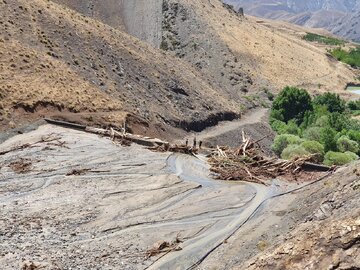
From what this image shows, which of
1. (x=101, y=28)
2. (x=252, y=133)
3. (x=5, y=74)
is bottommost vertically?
(x=252, y=133)

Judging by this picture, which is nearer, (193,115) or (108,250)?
(108,250)

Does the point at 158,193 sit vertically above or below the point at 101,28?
below

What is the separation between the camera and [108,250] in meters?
20.6

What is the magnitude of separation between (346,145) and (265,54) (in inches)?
1848

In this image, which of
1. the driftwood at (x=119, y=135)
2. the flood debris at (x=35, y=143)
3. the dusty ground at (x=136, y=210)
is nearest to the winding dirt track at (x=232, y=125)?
the driftwood at (x=119, y=135)

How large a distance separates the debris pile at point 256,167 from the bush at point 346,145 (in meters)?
15.1

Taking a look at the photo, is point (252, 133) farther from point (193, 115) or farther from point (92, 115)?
point (92, 115)

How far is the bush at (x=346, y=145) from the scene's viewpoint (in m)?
47.8

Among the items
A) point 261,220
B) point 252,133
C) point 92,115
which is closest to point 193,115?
point 252,133

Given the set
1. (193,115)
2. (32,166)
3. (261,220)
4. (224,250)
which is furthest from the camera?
(193,115)

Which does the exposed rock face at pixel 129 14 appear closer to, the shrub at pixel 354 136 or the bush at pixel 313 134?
the bush at pixel 313 134

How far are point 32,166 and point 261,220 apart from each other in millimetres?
14835

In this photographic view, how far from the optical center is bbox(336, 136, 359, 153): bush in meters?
47.8

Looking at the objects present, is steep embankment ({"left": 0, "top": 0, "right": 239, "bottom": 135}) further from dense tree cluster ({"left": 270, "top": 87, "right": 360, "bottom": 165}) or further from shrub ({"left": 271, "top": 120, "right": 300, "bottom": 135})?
dense tree cluster ({"left": 270, "top": 87, "right": 360, "bottom": 165})
